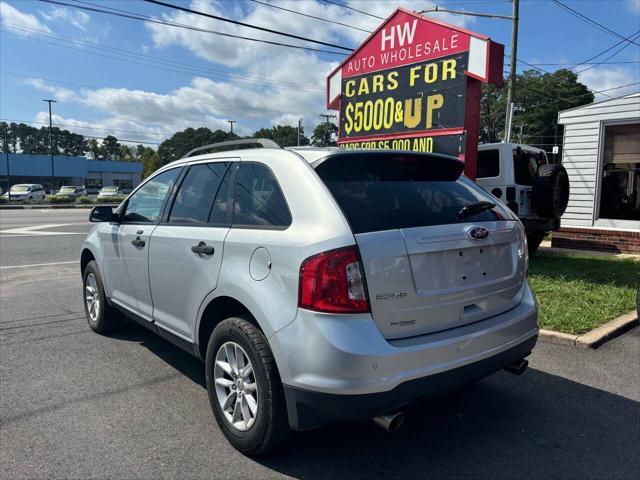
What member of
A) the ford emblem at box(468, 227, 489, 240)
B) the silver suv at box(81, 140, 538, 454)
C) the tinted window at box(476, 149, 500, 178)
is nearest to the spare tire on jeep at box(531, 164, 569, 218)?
the tinted window at box(476, 149, 500, 178)

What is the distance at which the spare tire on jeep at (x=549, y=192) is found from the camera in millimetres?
9203

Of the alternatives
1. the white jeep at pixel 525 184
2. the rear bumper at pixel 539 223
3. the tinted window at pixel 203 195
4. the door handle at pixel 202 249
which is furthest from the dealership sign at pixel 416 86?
the door handle at pixel 202 249

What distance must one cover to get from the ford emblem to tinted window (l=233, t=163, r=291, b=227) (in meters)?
1.04

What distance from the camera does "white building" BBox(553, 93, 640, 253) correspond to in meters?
11.2

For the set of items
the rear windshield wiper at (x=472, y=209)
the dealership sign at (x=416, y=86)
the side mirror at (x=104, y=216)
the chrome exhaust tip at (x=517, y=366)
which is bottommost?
the chrome exhaust tip at (x=517, y=366)

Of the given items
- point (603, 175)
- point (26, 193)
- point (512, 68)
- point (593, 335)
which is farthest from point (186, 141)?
point (593, 335)

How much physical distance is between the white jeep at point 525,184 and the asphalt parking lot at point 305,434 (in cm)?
476

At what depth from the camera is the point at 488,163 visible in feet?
32.9

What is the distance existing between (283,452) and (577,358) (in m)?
2.98

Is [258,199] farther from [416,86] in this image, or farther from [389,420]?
[416,86]

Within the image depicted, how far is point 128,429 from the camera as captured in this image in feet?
10.7

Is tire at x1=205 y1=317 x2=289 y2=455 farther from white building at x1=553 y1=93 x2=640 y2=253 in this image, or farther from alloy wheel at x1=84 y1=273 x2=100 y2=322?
white building at x1=553 y1=93 x2=640 y2=253

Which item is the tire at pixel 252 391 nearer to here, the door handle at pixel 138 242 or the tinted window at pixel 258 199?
the tinted window at pixel 258 199

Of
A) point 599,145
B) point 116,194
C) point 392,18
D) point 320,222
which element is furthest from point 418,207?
point 116,194
